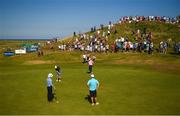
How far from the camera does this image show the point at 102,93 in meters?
26.8

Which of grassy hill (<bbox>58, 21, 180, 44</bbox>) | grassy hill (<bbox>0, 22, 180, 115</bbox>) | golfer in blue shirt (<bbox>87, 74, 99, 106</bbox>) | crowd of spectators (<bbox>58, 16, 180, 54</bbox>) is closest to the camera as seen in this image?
grassy hill (<bbox>0, 22, 180, 115</bbox>)

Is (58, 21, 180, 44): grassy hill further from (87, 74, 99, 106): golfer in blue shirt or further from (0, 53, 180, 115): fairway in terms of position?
(87, 74, 99, 106): golfer in blue shirt

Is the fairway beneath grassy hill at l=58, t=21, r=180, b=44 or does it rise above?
beneath

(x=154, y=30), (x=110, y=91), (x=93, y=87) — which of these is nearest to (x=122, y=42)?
(x=154, y=30)

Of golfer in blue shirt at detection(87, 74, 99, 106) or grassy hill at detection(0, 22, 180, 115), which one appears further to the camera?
golfer in blue shirt at detection(87, 74, 99, 106)

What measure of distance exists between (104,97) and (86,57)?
25065mm

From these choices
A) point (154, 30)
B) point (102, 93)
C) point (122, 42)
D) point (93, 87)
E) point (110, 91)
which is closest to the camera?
point (93, 87)

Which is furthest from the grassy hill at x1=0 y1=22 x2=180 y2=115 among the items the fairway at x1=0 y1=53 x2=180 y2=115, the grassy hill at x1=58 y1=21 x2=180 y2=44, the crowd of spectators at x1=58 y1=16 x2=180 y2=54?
the grassy hill at x1=58 y1=21 x2=180 y2=44

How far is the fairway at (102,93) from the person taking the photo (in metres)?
21.7

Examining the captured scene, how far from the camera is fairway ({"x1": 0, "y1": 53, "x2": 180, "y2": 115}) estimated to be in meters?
21.7

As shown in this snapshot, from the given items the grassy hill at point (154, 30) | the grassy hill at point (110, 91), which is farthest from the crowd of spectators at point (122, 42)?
the grassy hill at point (110, 91)

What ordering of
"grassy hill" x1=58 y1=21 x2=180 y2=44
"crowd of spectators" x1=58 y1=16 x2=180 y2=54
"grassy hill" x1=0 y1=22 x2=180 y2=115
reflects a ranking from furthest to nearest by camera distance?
"grassy hill" x1=58 y1=21 x2=180 y2=44, "crowd of spectators" x1=58 y1=16 x2=180 y2=54, "grassy hill" x1=0 y1=22 x2=180 y2=115

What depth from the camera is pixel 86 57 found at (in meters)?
50.1

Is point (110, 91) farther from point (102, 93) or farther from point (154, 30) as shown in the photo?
point (154, 30)
